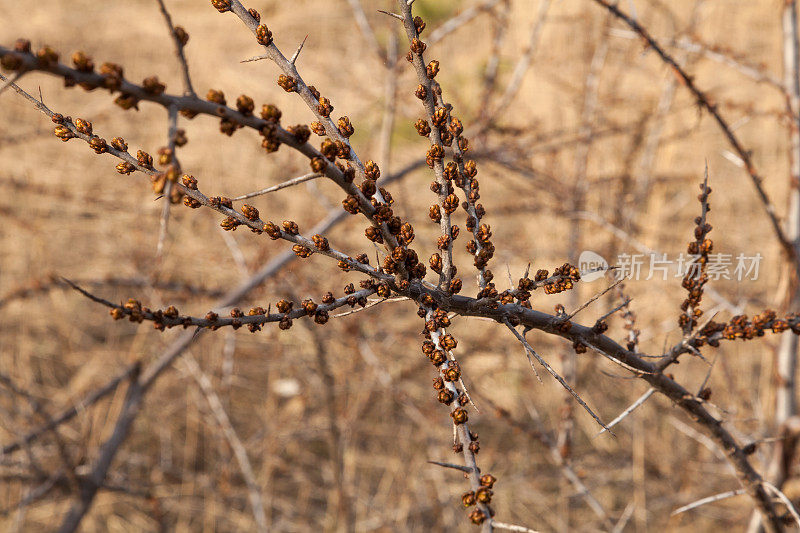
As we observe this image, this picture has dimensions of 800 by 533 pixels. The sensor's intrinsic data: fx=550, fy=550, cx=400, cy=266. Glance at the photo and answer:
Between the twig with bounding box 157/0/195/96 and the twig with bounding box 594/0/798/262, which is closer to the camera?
the twig with bounding box 157/0/195/96

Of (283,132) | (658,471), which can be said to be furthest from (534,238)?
(283,132)

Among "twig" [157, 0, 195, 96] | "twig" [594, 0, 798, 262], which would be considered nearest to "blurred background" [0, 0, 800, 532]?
"twig" [594, 0, 798, 262]

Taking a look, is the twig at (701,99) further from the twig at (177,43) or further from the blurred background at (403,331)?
the twig at (177,43)

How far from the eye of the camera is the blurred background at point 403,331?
3.37 m

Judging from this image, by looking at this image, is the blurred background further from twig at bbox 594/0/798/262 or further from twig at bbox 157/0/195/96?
twig at bbox 157/0/195/96

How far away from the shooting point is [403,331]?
4.60m

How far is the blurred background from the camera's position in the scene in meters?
3.37

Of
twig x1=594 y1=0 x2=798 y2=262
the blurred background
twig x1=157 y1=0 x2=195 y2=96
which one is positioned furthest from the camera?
the blurred background

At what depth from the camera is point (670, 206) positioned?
21.1ft

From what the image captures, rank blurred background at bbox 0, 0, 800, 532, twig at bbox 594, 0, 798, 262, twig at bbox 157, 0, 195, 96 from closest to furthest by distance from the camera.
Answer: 1. twig at bbox 157, 0, 195, 96
2. twig at bbox 594, 0, 798, 262
3. blurred background at bbox 0, 0, 800, 532

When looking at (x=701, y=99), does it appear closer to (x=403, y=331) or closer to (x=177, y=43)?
(x=177, y=43)

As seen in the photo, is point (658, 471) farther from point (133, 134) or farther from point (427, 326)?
point (133, 134)

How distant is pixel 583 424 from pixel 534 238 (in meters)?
2.04

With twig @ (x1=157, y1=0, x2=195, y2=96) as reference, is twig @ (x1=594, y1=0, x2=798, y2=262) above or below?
above
